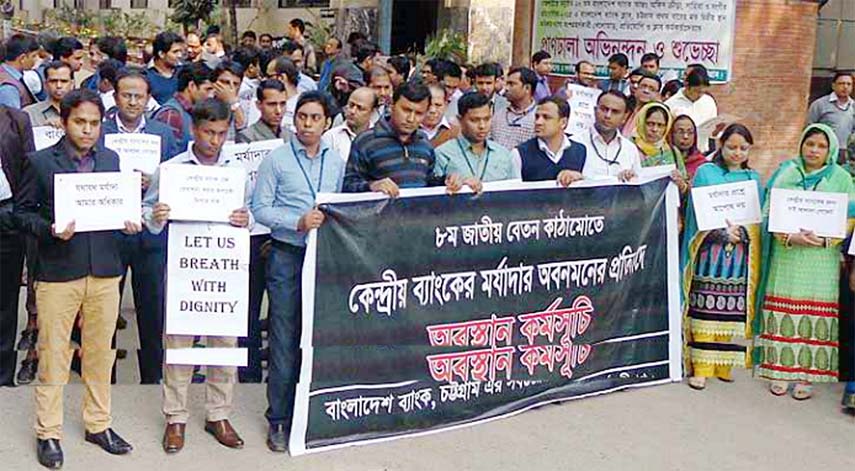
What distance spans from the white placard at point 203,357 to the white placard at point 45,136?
1.81 m

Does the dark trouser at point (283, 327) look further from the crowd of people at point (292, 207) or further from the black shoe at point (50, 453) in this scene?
the black shoe at point (50, 453)

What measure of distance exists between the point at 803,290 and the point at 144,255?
12.3ft

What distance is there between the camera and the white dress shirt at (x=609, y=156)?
637 cm

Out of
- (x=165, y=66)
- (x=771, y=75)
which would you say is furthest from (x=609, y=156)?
(x=771, y=75)

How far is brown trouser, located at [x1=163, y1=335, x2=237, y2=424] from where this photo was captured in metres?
5.08

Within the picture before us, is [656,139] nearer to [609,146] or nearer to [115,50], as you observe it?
[609,146]

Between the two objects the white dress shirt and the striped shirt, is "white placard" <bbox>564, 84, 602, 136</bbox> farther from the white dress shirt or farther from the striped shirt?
the striped shirt

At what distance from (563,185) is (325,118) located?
1.46 meters

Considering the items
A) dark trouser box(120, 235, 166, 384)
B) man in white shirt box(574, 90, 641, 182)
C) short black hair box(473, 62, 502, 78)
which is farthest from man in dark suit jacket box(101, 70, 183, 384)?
short black hair box(473, 62, 502, 78)

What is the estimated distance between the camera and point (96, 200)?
185 inches

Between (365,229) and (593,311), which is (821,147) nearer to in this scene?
(593,311)

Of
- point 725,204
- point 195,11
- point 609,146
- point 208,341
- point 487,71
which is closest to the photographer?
point 208,341

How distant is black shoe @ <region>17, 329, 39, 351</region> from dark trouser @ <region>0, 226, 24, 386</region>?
2.25ft

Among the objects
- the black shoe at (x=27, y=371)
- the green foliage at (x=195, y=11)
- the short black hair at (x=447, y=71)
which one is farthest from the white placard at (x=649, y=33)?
the green foliage at (x=195, y=11)
